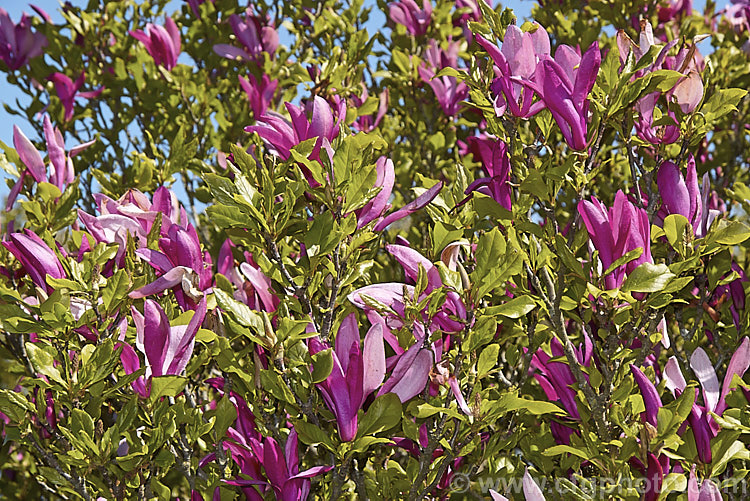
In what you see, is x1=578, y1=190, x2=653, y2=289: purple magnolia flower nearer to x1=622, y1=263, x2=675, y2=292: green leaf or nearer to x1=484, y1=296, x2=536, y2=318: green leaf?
x1=622, y1=263, x2=675, y2=292: green leaf

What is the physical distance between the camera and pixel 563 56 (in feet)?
5.20

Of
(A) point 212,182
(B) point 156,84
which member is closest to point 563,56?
(A) point 212,182

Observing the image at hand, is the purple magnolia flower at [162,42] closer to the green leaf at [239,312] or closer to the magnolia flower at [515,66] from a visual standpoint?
the magnolia flower at [515,66]

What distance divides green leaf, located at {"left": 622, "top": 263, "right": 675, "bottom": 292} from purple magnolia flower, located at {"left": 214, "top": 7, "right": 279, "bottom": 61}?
261 centimetres

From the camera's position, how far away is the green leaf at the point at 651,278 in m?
1.31

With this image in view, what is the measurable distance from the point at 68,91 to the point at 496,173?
2.68m

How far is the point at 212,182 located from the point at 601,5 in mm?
2488

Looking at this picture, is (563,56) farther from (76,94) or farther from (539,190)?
(76,94)

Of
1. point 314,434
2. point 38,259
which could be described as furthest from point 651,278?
point 38,259

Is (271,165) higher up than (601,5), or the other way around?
(601,5)

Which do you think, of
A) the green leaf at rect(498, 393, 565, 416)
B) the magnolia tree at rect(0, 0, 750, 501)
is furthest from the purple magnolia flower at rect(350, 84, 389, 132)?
the green leaf at rect(498, 393, 565, 416)

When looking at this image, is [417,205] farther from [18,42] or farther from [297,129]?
[18,42]

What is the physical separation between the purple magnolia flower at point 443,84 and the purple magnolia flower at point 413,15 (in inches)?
11.1

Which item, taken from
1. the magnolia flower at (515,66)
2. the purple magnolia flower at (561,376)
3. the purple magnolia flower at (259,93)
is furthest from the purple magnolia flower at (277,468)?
the purple magnolia flower at (259,93)
